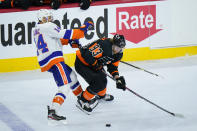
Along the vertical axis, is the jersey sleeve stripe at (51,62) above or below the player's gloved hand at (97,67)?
above

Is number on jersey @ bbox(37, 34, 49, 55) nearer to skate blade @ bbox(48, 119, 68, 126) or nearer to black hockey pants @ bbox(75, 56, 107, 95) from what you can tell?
black hockey pants @ bbox(75, 56, 107, 95)

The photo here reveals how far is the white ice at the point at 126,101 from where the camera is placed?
410 centimetres

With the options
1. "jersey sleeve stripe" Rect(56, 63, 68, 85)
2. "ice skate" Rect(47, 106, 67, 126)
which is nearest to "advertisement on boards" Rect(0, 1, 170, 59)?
"jersey sleeve stripe" Rect(56, 63, 68, 85)

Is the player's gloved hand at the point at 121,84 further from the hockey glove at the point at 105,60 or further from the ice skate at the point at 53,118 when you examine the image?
the ice skate at the point at 53,118

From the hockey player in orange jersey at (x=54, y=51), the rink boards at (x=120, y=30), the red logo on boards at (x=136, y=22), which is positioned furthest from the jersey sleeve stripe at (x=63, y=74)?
the red logo on boards at (x=136, y=22)

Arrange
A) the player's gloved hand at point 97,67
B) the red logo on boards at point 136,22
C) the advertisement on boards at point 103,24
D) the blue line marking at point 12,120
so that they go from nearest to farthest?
the blue line marking at point 12,120, the player's gloved hand at point 97,67, the advertisement on boards at point 103,24, the red logo on boards at point 136,22

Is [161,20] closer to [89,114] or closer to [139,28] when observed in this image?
[139,28]

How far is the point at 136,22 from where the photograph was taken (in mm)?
6543

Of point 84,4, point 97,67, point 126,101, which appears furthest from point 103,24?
point 97,67

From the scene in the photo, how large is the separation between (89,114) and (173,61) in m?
2.43

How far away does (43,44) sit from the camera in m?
4.17

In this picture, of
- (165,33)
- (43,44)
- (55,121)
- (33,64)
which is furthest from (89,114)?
(165,33)

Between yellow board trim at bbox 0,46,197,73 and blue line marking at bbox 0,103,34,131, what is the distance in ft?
4.96

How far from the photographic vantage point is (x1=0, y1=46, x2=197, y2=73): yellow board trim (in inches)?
245
